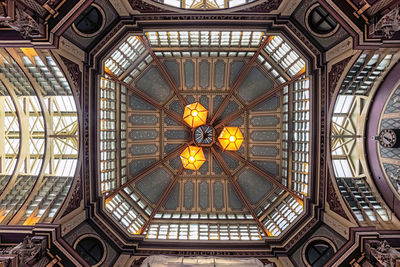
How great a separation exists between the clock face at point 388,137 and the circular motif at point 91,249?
1675 cm

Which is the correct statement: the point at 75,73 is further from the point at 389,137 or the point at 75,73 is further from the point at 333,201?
the point at 389,137

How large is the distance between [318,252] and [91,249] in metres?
Result: 13.3

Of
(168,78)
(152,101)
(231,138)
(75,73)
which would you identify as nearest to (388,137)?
(231,138)

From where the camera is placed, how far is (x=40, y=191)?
47.5 ft

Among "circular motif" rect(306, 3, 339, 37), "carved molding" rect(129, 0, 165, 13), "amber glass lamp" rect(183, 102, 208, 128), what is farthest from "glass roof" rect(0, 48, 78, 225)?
"circular motif" rect(306, 3, 339, 37)

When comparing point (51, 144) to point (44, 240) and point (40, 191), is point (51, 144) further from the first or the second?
point (44, 240)

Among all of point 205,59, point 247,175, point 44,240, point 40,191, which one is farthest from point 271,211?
point 40,191

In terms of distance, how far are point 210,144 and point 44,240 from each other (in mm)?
11696

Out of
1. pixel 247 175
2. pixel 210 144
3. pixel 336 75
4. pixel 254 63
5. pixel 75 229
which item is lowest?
pixel 75 229

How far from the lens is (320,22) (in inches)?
486

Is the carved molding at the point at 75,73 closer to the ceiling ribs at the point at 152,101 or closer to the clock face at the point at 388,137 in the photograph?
the ceiling ribs at the point at 152,101

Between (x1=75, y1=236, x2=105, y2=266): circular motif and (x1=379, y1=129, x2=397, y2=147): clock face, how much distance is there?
16.7 metres

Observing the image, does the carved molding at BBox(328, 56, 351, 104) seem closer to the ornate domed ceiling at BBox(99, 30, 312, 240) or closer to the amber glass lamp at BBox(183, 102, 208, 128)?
the ornate domed ceiling at BBox(99, 30, 312, 240)

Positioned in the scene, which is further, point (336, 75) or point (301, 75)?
point (301, 75)
